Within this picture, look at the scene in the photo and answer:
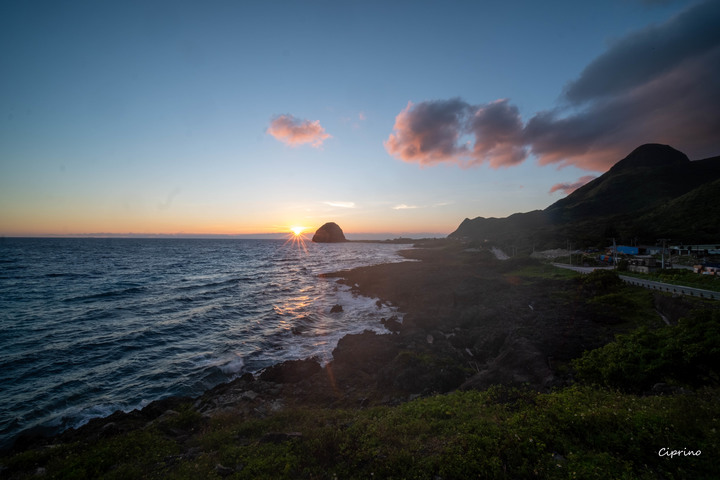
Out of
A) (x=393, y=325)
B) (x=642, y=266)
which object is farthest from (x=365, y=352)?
(x=642, y=266)

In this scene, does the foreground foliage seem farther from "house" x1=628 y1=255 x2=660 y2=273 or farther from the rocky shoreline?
"house" x1=628 y1=255 x2=660 y2=273

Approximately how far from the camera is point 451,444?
27.5ft

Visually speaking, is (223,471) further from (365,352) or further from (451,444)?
(365,352)

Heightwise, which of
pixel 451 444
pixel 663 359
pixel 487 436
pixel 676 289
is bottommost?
pixel 451 444

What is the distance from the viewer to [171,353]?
23.0 m

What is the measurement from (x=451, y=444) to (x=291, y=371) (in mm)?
13522

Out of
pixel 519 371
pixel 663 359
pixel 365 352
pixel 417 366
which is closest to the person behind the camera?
pixel 663 359

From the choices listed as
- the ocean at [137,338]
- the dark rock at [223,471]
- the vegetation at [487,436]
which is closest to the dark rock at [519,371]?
the vegetation at [487,436]

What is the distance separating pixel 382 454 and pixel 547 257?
72.1 m

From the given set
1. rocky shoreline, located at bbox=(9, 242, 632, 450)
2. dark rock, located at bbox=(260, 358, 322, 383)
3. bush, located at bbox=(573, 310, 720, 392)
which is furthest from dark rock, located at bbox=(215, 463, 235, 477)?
bush, located at bbox=(573, 310, 720, 392)

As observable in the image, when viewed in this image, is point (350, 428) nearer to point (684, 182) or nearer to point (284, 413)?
point (284, 413)

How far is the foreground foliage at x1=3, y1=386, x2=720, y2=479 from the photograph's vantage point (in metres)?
7.17

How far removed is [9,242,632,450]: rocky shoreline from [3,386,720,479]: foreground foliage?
2469 millimetres

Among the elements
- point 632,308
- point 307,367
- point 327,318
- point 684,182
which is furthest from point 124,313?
point 684,182
